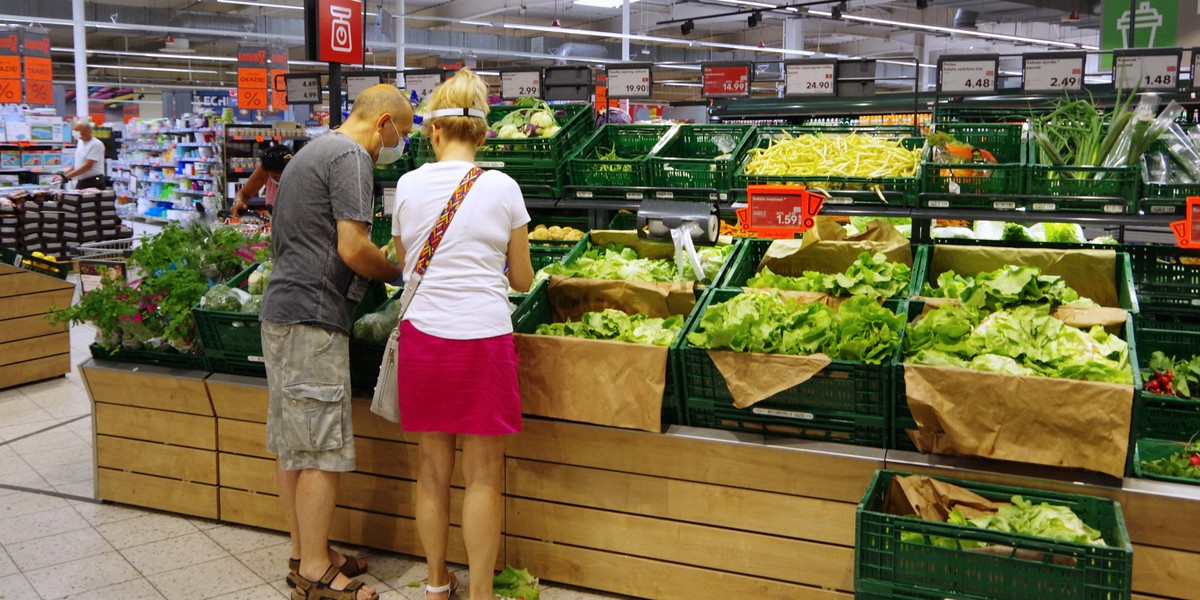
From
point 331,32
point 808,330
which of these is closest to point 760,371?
point 808,330

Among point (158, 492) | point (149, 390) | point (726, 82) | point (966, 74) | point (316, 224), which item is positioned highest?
point (726, 82)

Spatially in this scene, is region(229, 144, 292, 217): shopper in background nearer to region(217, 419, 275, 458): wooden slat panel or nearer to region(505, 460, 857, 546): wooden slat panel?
region(217, 419, 275, 458): wooden slat panel

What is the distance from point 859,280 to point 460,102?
1.48 meters

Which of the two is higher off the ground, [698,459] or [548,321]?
[548,321]

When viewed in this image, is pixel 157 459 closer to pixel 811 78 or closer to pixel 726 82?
pixel 811 78

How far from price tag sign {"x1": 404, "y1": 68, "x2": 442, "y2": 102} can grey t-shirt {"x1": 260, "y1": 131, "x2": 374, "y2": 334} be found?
366cm

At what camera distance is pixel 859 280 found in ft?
11.4

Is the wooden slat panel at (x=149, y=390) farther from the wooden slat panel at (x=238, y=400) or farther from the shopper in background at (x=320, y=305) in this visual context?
the shopper in background at (x=320, y=305)

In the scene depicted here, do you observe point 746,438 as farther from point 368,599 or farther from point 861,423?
point 368,599

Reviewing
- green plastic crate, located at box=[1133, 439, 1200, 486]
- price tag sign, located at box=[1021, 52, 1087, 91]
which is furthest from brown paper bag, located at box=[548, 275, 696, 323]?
price tag sign, located at box=[1021, 52, 1087, 91]

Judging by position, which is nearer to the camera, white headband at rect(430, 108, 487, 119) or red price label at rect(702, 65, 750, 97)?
white headband at rect(430, 108, 487, 119)

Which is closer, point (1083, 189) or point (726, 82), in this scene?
point (1083, 189)

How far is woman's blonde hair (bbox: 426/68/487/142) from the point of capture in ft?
10.2

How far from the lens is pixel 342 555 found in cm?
371
